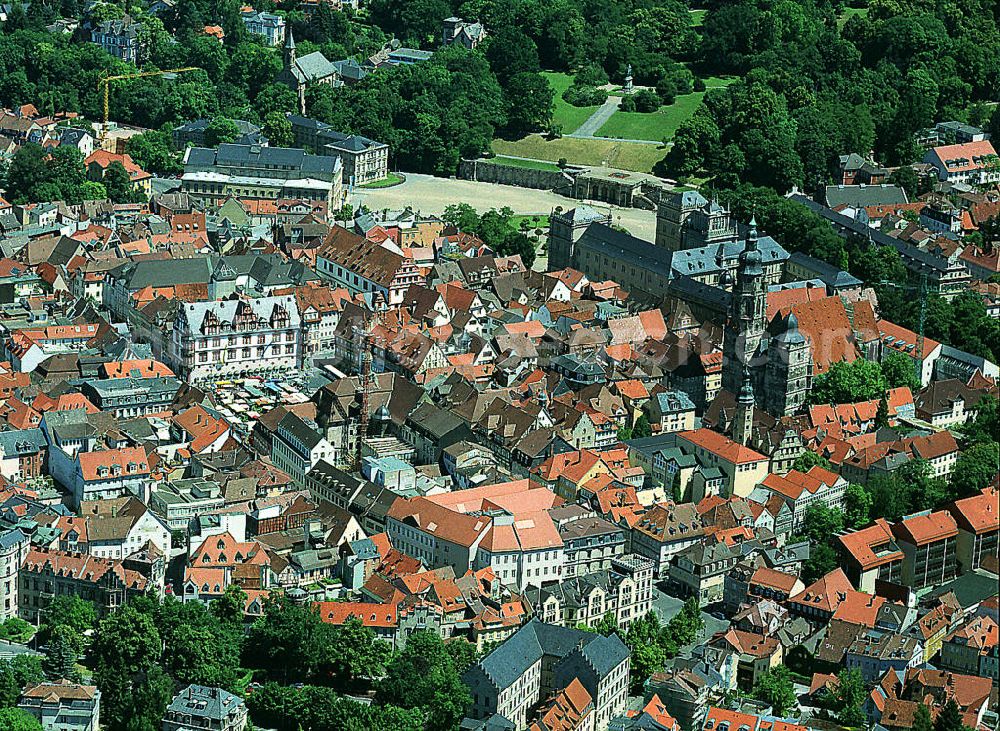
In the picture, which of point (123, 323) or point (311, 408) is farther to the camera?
point (123, 323)

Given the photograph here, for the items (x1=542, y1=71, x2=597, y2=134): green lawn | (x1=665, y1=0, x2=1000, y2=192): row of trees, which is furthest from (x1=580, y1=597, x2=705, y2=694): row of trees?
(x1=542, y1=71, x2=597, y2=134): green lawn

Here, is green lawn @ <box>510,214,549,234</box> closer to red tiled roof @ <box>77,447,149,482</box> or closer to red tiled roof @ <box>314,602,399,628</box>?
red tiled roof @ <box>77,447,149,482</box>

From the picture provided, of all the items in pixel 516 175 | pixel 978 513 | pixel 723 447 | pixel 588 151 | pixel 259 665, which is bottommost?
pixel 259 665

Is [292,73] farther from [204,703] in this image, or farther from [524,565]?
[204,703]

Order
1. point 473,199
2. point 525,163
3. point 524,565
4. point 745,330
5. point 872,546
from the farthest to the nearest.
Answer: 1. point 525,163
2. point 473,199
3. point 745,330
4. point 872,546
5. point 524,565

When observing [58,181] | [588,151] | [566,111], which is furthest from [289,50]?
[58,181]

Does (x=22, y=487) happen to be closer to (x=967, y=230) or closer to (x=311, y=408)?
(x=311, y=408)

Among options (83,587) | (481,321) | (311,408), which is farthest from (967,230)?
(83,587)
